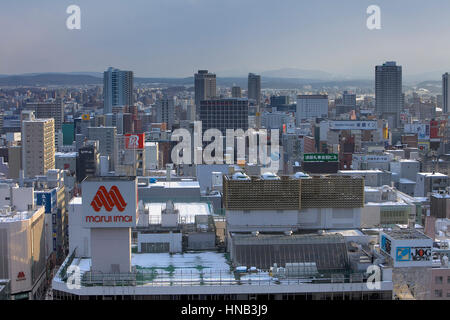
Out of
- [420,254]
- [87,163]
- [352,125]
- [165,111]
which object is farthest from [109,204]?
[165,111]

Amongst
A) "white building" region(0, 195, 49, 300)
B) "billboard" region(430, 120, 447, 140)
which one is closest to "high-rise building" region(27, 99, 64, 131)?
"billboard" region(430, 120, 447, 140)

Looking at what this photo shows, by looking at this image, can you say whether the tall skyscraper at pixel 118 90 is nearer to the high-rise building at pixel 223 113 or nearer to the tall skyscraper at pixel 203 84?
the tall skyscraper at pixel 203 84

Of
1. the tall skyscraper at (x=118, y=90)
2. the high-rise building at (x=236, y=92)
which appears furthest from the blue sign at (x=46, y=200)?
the high-rise building at (x=236, y=92)

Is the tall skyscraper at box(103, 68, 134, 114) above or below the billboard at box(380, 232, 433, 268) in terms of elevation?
above

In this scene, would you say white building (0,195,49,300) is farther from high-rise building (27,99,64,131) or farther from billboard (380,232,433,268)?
high-rise building (27,99,64,131)

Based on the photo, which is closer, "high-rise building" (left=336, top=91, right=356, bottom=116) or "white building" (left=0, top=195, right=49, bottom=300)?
"white building" (left=0, top=195, right=49, bottom=300)

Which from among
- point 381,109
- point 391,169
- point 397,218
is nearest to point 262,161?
point 391,169

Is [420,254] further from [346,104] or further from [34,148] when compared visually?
[346,104]
